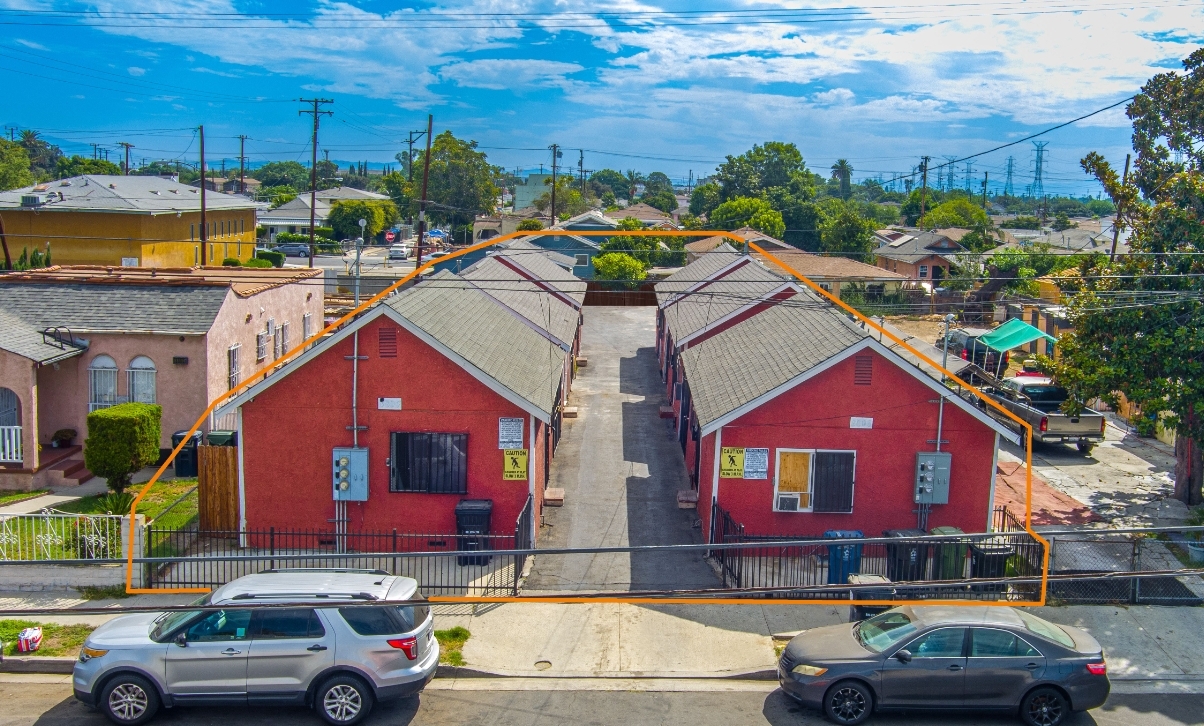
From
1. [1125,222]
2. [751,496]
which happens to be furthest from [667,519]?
[1125,222]

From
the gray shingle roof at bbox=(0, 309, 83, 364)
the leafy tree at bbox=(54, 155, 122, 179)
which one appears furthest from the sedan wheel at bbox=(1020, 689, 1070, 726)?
the leafy tree at bbox=(54, 155, 122, 179)

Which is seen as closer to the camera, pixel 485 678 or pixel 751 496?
pixel 485 678

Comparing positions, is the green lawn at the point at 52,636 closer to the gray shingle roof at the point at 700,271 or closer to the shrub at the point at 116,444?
the shrub at the point at 116,444

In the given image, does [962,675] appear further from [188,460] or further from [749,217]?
[749,217]

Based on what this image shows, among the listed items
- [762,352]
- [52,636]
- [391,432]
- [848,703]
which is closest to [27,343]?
[391,432]

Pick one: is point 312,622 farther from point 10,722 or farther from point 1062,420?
point 1062,420

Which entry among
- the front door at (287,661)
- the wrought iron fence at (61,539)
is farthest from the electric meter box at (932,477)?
the wrought iron fence at (61,539)
